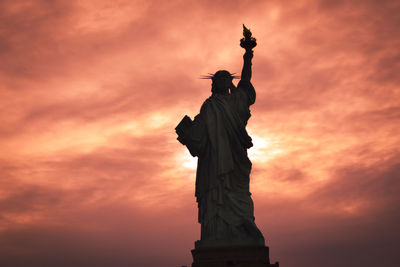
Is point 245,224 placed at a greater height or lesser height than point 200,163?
lesser

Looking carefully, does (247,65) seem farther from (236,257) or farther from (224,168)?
(236,257)

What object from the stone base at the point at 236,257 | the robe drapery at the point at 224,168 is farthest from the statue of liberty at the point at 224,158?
the stone base at the point at 236,257

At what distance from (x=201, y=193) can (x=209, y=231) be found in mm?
1311

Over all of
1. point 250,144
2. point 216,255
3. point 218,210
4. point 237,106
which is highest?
point 237,106

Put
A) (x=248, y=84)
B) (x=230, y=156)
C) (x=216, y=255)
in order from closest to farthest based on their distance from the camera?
(x=216, y=255), (x=230, y=156), (x=248, y=84)

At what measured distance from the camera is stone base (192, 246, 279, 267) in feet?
49.5

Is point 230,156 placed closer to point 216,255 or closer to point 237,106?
point 237,106

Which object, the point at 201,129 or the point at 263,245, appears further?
the point at 201,129

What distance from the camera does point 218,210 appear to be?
16.1 meters

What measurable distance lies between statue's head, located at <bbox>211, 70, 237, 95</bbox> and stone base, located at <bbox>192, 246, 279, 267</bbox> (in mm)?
5394

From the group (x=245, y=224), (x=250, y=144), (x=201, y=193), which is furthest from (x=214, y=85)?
(x=245, y=224)

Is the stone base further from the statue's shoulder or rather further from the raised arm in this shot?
the raised arm

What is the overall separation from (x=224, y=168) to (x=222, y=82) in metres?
3.13

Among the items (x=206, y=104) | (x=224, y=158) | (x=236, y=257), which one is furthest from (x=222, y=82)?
(x=236, y=257)
